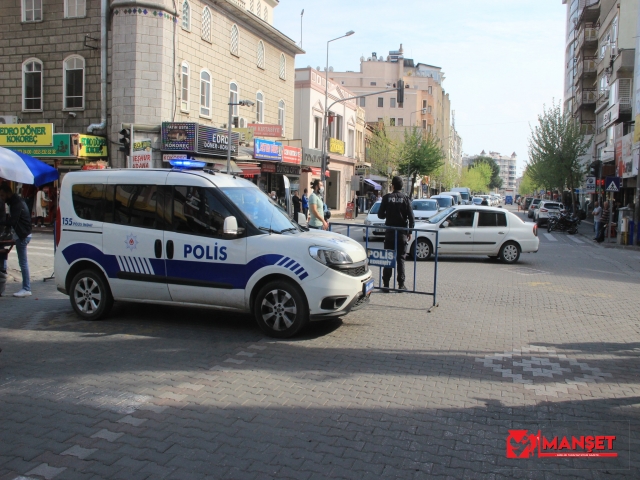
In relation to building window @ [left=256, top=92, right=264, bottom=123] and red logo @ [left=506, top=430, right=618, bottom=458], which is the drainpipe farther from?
red logo @ [left=506, top=430, right=618, bottom=458]

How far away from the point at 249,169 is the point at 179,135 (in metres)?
4.78

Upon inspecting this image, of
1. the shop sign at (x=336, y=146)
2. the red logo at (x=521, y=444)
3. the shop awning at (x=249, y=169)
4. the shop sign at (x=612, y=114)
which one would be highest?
the shop sign at (x=612, y=114)

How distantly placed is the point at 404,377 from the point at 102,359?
10.6 ft

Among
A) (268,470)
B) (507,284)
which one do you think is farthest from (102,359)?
(507,284)

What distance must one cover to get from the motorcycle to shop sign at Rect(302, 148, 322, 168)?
49.9ft

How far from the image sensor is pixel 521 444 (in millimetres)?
4457

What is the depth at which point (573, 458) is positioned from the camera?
13.9 ft

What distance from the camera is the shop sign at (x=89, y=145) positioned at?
23141 mm

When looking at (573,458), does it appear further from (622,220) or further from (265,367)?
(622,220)

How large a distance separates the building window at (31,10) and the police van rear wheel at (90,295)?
21.6 meters

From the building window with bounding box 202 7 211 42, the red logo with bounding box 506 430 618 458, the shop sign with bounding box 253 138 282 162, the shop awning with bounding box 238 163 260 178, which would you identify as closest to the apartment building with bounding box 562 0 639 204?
the shop sign with bounding box 253 138 282 162

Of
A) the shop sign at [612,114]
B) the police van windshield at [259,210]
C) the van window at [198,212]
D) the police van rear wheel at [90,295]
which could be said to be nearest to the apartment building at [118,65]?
the police van rear wheel at [90,295]

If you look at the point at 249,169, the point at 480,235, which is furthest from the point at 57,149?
the point at 480,235

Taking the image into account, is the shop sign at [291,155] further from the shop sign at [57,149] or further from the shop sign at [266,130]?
the shop sign at [57,149]
